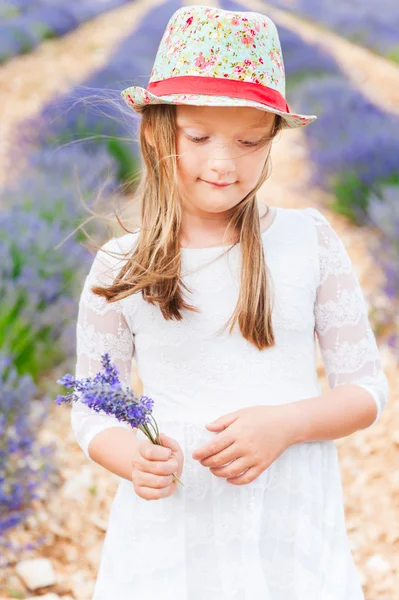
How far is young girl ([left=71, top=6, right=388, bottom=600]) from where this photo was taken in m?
1.35

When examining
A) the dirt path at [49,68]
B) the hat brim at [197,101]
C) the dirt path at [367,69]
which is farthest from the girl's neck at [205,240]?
the dirt path at [367,69]

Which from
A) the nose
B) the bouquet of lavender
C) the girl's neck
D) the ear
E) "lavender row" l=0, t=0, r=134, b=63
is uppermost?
the nose

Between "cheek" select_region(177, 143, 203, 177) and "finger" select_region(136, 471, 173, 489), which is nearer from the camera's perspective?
"finger" select_region(136, 471, 173, 489)

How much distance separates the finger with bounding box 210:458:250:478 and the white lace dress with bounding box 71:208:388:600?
0.35ft

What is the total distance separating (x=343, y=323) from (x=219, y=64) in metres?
0.51

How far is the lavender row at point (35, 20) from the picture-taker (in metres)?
13.1

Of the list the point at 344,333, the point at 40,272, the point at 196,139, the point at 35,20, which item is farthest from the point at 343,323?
the point at 35,20

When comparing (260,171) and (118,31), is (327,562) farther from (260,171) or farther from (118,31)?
(118,31)

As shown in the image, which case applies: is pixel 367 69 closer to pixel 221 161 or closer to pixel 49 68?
pixel 49 68

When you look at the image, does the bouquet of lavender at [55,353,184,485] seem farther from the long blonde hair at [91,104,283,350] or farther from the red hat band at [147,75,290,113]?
the red hat band at [147,75,290,113]

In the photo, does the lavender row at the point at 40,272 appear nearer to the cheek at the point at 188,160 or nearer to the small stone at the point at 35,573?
the small stone at the point at 35,573

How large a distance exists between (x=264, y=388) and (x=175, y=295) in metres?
0.23

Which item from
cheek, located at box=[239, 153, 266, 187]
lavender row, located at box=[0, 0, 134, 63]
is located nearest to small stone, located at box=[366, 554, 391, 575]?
cheek, located at box=[239, 153, 266, 187]

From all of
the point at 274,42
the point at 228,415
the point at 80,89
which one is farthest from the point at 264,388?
the point at 80,89
